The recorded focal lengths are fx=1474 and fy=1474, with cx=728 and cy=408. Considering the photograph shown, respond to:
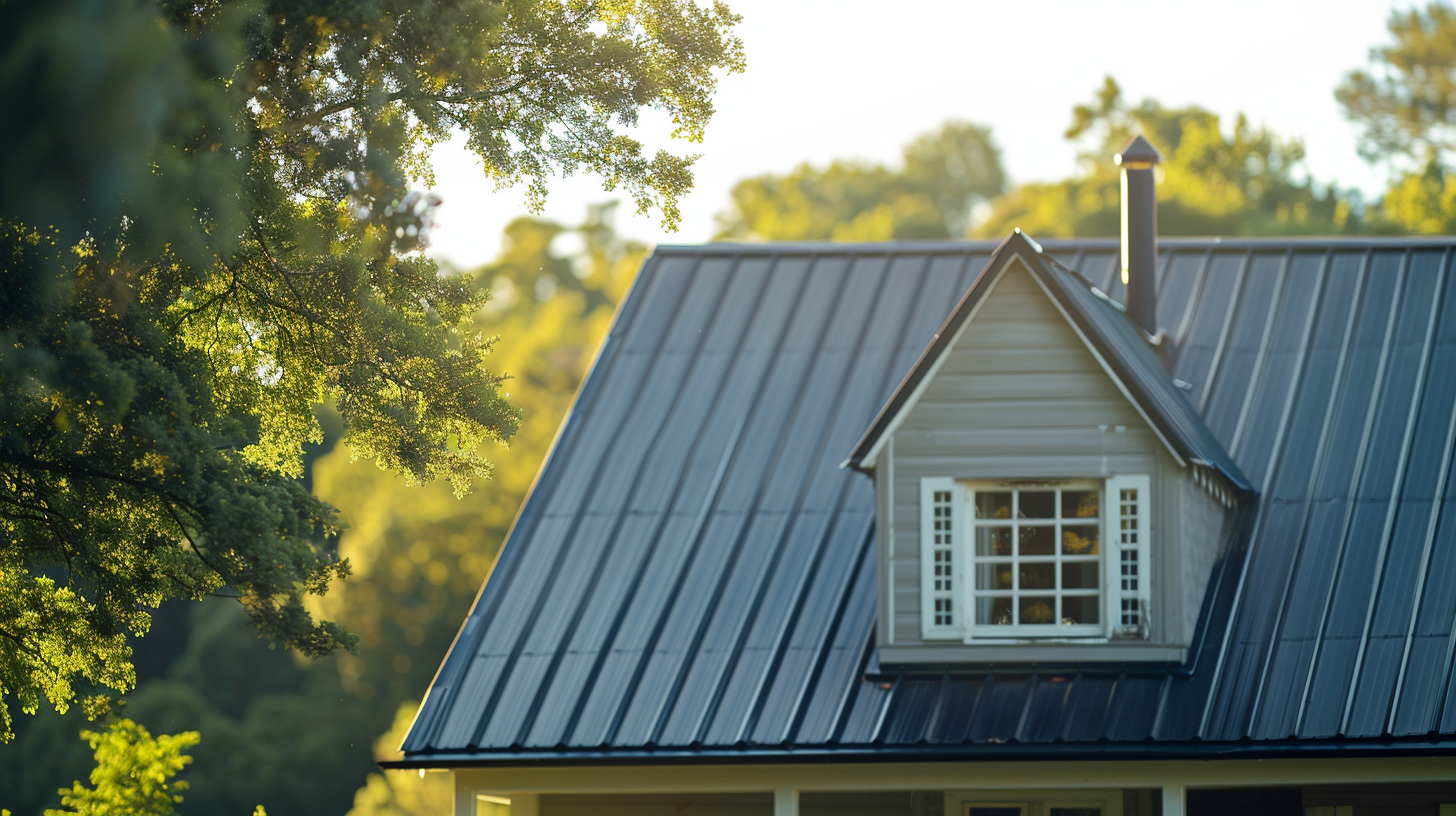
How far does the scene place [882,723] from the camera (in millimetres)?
9648

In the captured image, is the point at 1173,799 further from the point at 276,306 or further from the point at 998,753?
the point at 276,306

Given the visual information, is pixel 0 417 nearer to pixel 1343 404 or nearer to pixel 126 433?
pixel 126 433

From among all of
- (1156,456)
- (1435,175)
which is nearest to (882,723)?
(1156,456)

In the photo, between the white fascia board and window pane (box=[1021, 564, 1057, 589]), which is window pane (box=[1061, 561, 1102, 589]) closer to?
window pane (box=[1021, 564, 1057, 589])

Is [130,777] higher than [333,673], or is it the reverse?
[333,673]

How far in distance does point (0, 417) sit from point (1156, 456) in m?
7.18

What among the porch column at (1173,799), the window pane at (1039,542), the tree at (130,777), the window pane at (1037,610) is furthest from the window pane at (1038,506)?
the tree at (130,777)

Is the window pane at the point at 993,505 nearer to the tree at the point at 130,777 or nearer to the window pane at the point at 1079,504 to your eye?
the window pane at the point at 1079,504

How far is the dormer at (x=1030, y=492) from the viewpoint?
387 inches

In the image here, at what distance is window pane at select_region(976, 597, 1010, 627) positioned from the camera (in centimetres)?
1000

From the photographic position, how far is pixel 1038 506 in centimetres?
1017

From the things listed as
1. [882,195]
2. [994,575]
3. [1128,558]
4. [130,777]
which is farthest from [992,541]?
[882,195]

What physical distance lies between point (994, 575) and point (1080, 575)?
594 mm

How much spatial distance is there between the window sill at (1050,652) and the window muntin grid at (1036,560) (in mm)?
88
